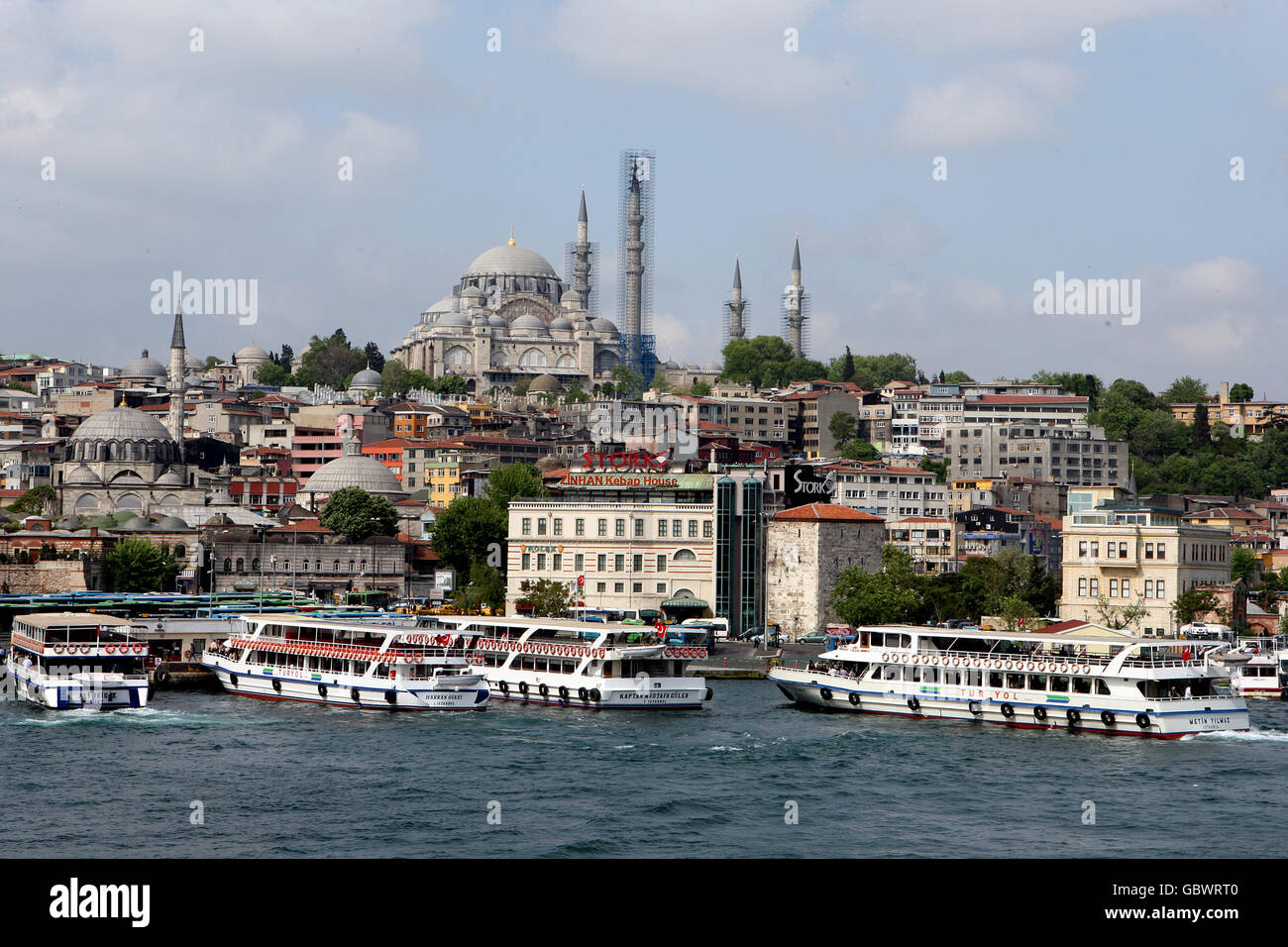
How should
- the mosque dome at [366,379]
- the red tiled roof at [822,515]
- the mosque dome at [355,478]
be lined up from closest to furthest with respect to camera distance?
Result: the red tiled roof at [822,515], the mosque dome at [355,478], the mosque dome at [366,379]

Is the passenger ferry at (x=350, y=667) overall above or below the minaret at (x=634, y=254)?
below

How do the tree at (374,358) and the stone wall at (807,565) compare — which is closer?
the stone wall at (807,565)

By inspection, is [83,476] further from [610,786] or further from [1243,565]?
[610,786]

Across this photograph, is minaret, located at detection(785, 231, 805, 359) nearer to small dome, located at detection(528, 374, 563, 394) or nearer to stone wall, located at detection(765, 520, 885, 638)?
small dome, located at detection(528, 374, 563, 394)

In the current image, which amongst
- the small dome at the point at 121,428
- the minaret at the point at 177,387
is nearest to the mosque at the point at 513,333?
the minaret at the point at 177,387

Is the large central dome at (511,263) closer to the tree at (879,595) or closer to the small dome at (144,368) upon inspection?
the small dome at (144,368)

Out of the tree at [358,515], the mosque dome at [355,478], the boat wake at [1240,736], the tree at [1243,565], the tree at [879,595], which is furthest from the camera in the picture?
the mosque dome at [355,478]

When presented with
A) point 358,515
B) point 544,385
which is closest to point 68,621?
point 358,515

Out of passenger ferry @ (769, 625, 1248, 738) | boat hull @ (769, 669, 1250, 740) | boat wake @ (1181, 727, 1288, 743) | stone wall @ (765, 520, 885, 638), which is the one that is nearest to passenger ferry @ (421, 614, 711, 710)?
boat hull @ (769, 669, 1250, 740)
